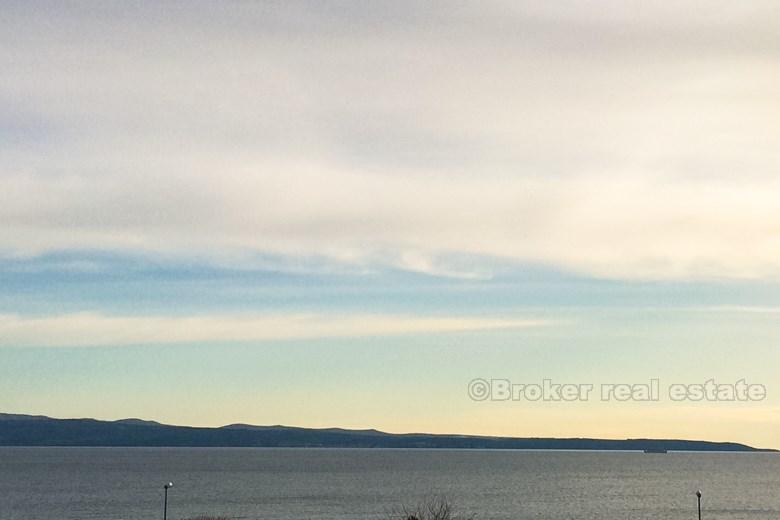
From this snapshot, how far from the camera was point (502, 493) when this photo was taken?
19512 cm

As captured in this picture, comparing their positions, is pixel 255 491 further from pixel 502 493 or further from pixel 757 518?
pixel 757 518

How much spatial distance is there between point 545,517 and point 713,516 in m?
27.5

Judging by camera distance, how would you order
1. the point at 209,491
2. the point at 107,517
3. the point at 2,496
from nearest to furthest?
1. the point at 107,517
2. the point at 2,496
3. the point at 209,491

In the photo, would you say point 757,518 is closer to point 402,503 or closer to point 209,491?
point 402,503

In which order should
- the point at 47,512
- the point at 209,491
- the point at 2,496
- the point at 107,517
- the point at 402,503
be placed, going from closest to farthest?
the point at 107,517 < the point at 47,512 < the point at 402,503 < the point at 2,496 < the point at 209,491

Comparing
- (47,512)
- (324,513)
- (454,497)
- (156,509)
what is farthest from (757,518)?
(47,512)

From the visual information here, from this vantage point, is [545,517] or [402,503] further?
[402,503]

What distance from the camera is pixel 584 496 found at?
18950 cm

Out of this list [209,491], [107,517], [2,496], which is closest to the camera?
[107,517]

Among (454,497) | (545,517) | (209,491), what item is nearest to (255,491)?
(209,491)

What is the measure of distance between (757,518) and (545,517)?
3360cm

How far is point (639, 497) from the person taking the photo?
621ft

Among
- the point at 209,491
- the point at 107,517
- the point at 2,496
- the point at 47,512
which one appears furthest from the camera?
the point at 209,491

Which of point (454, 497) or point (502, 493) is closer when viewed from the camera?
point (454, 497)
